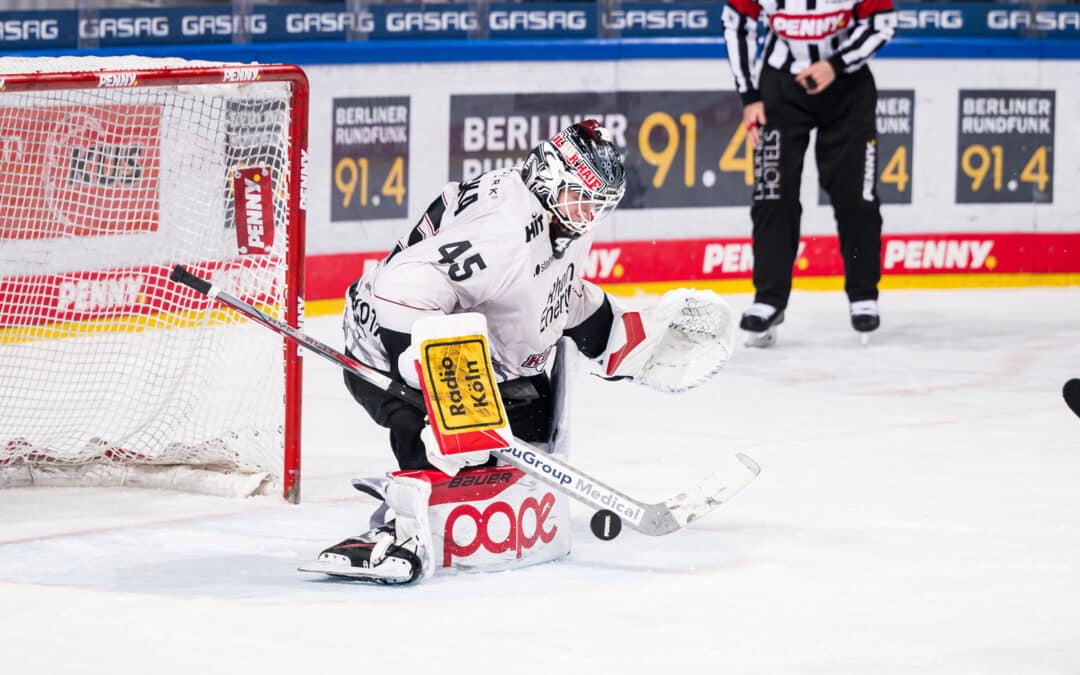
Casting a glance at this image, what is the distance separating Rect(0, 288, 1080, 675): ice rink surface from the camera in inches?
117

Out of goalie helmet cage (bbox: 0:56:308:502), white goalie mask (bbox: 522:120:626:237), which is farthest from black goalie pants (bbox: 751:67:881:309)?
white goalie mask (bbox: 522:120:626:237)

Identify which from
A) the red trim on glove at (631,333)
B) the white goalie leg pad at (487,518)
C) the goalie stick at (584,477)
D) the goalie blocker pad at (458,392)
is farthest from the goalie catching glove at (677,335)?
the goalie blocker pad at (458,392)

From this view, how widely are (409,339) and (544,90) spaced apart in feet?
12.9

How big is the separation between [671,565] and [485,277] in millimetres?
666

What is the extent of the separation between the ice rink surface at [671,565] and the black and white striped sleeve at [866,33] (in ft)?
3.94

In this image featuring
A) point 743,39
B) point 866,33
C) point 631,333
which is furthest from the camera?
point 743,39

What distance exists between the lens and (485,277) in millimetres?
3484

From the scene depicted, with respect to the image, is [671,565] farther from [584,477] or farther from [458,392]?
[458,392]

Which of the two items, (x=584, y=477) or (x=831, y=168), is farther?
(x=831, y=168)

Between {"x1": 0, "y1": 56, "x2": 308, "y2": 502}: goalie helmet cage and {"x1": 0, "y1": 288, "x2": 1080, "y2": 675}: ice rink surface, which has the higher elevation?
{"x1": 0, "y1": 56, "x2": 308, "y2": 502}: goalie helmet cage

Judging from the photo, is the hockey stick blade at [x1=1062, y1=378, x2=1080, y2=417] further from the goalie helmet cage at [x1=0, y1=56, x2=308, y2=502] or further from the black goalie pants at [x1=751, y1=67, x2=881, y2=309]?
the black goalie pants at [x1=751, y1=67, x2=881, y2=309]

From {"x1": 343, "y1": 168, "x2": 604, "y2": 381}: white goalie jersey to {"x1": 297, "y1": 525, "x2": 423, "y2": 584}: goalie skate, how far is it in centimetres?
37

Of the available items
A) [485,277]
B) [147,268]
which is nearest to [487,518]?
[485,277]

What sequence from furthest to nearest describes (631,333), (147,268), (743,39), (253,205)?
(743,39)
(147,268)
(253,205)
(631,333)
